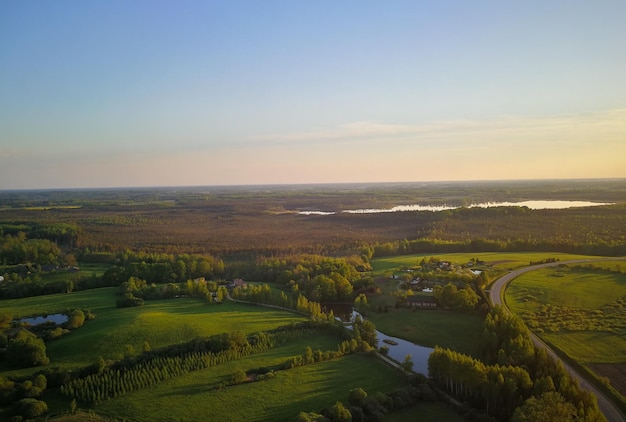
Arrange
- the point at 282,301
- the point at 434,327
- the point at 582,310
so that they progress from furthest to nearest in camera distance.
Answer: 1. the point at 282,301
2. the point at 582,310
3. the point at 434,327

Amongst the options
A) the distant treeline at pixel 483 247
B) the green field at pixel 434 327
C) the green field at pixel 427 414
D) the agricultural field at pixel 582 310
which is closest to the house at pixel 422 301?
the green field at pixel 434 327

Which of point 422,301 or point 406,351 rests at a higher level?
point 422,301

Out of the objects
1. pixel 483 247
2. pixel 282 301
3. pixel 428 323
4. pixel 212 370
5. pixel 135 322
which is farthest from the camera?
pixel 483 247

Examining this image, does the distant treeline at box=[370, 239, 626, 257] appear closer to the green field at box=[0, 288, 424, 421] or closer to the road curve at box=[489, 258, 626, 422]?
the road curve at box=[489, 258, 626, 422]

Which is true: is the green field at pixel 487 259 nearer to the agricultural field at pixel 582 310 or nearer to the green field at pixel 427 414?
the agricultural field at pixel 582 310

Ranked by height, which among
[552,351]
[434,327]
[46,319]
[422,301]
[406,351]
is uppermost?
[552,351]

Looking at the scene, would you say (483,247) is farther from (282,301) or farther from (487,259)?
(282,301)

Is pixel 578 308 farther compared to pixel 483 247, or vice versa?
Result: pixel 483 247

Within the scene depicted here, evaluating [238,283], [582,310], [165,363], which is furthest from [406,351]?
[238,283]

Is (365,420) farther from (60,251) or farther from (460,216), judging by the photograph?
(460,216)
